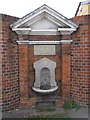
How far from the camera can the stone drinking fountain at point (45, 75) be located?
20.7 ft

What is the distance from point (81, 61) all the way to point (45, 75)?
1.29m

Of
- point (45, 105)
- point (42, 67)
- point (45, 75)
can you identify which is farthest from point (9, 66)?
point (45, 105)

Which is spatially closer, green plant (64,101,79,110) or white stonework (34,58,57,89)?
green plant (64,101,79,110)

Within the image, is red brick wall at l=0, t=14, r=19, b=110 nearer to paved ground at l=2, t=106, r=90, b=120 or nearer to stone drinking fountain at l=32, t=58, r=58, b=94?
paved ground at l=2, t=106, r=90, b=120

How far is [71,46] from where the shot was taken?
636cm

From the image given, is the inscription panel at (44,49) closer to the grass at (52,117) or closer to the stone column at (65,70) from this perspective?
the stone column at (65,70)

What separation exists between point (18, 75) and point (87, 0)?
15680 mm

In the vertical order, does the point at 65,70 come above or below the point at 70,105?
above

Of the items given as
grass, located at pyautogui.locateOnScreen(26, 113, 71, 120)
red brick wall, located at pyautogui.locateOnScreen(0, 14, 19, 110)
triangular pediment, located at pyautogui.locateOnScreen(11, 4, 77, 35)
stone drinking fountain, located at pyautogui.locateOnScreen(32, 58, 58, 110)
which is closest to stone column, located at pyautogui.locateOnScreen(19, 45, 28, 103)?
red brick wall, located at pyautogui.locateOnScreen(0, 14, 19, 110)

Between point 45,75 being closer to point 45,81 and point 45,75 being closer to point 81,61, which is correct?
point 45,81

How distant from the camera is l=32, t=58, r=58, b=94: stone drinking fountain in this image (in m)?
6.32

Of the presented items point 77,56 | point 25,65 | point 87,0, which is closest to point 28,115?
point 25,65

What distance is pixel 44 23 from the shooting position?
248 inches

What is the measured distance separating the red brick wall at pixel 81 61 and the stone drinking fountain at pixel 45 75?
67 cm
